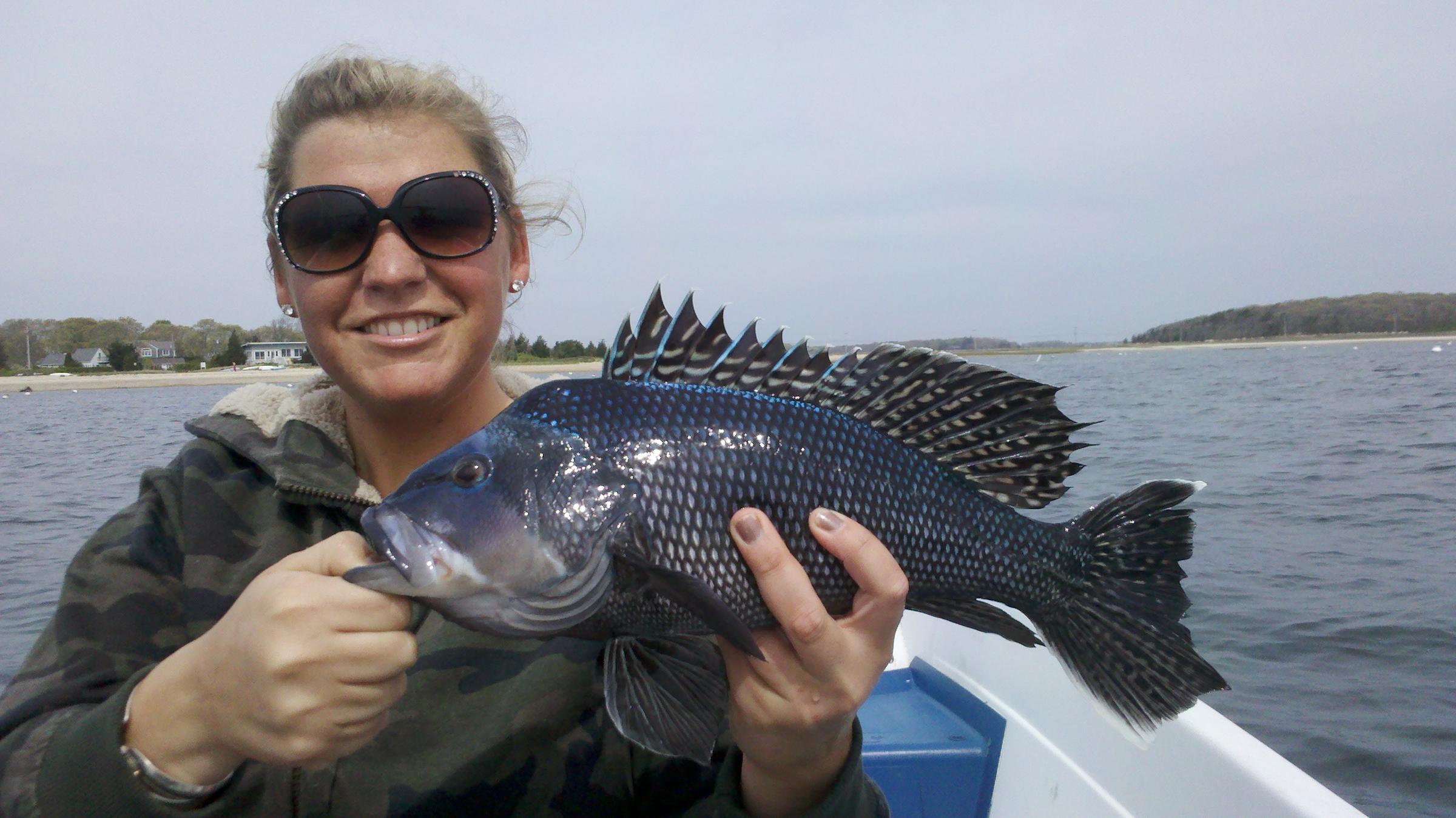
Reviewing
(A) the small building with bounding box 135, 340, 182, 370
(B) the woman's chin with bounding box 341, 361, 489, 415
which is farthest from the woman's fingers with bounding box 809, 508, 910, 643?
(A) the small building with bounding box 135, 340, 182, 370

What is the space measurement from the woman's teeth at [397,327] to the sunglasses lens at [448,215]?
8.0 inches

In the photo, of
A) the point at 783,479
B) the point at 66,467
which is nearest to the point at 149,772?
the point at 783,479

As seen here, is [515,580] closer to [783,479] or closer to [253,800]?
[783,479]

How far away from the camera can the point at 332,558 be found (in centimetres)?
152

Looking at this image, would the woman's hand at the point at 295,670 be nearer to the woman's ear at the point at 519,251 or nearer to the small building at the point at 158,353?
the woman's ear at the point at 519,251

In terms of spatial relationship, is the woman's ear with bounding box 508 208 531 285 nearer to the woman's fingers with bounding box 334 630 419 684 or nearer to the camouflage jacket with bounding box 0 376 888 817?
the camouflage jacket with bounding box 0 376 888 817

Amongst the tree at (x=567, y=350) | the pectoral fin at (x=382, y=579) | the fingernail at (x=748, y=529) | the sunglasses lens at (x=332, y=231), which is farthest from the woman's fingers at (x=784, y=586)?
the tree at (x=567, y=350)

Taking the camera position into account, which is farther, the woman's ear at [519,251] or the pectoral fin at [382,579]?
the woman's ear at [519,251]

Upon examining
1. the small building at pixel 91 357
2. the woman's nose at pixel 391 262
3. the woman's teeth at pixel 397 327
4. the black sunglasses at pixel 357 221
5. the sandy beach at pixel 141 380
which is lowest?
the sandy beach at pixel 141 380

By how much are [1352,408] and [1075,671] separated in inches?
1138

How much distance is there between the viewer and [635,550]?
1783mm

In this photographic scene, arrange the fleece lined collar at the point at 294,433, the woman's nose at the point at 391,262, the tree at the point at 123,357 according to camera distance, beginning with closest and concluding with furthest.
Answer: the woman's nose at the point at 391,262 < the fleece lined collar at the point at 294,433 < the tree at the point at 123,357

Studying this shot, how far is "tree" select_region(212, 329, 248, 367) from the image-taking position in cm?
7481

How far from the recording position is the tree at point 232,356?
74.8 metres
